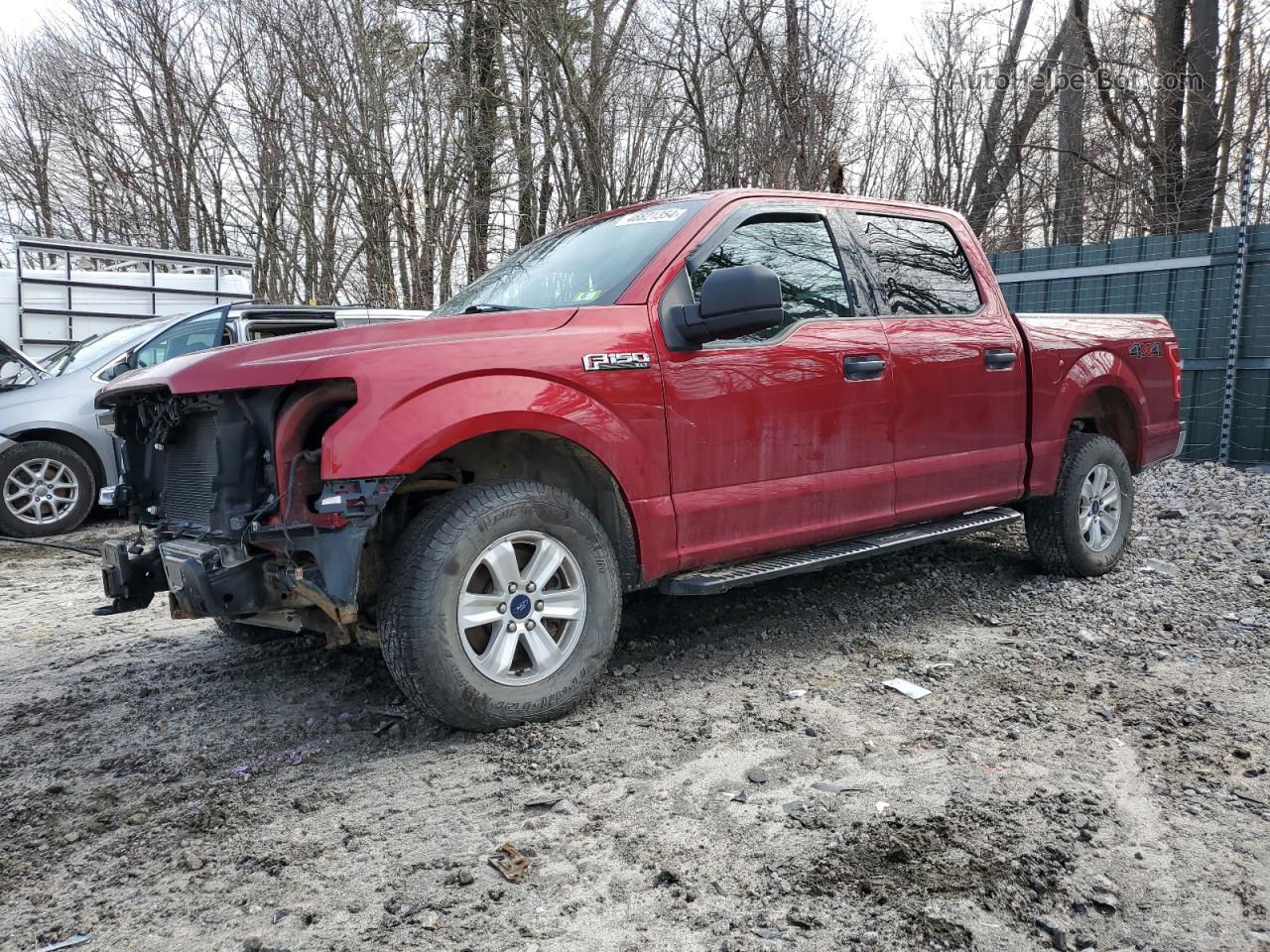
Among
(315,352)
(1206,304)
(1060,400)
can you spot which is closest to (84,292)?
(315,352)

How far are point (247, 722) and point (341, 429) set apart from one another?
135cm

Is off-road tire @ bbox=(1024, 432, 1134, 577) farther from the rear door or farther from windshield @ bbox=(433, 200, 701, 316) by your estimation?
windshield @ bbox=(433, 200, 701, 316)

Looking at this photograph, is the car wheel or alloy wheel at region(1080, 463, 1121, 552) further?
the car wheel

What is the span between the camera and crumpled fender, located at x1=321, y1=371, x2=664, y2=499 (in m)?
2.87

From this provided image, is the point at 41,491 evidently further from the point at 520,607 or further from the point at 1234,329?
the point at 1234,329

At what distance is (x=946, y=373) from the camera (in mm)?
4492

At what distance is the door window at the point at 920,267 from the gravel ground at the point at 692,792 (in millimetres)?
1591

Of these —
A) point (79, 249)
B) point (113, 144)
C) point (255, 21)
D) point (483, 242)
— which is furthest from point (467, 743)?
point (113, 144)

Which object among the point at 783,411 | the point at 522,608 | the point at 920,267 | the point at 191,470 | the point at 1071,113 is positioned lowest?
the point at 522,608

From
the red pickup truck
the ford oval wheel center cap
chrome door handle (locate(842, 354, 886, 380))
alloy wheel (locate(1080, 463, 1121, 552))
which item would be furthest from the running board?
chrome door handle (locate(842, 354, 886, 380))

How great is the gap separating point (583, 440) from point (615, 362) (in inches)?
12.9

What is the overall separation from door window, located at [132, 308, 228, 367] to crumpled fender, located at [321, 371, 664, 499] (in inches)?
225

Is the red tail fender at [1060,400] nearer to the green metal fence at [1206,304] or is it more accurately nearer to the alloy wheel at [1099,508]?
the alloy wheel at [1099,508]

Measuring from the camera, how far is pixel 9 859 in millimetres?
2541
